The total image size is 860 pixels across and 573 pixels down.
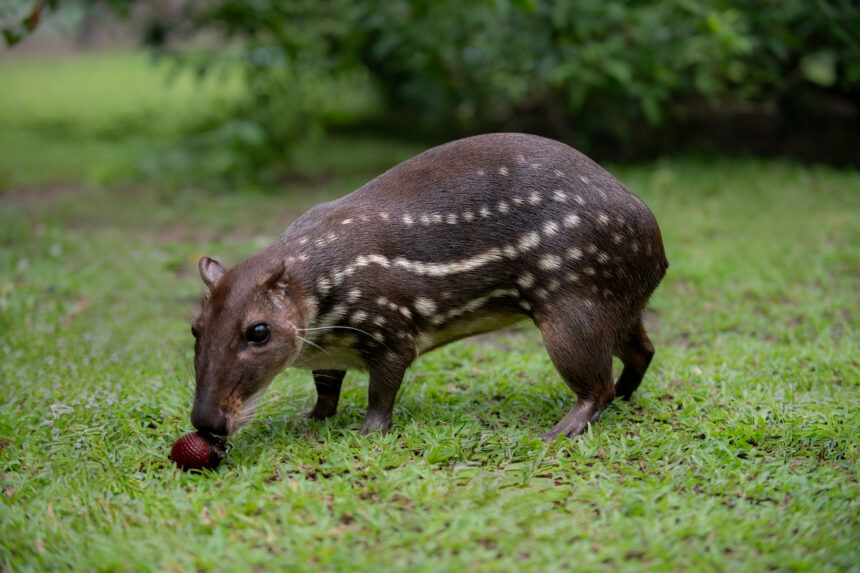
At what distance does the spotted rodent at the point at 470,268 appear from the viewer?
3.95 meters

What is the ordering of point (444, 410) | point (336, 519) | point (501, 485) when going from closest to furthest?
point (336, 519), point (501, 485), point (444, 410)

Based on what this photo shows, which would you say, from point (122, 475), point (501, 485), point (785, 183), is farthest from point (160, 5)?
point (501, 485)

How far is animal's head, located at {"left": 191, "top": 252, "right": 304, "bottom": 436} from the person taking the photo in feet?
11.8

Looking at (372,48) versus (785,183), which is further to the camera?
(372,48)

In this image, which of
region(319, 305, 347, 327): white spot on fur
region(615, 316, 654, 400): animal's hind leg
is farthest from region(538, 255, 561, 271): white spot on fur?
region(319, 305, 347, 327): white spot on fur

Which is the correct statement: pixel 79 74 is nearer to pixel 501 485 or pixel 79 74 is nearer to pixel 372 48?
pixel 372 48

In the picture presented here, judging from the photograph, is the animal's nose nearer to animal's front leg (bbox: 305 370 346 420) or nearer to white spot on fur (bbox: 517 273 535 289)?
animal's front leg (bbox: 305 370 346 420)

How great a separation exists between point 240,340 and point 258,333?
82 mm

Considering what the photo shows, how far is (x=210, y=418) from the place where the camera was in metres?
3.58

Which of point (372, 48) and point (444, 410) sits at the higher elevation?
point (372, 48)

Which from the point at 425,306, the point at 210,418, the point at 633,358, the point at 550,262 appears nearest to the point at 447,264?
the point at 425,306

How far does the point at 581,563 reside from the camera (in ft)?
9.64

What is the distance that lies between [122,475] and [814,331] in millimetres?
4234

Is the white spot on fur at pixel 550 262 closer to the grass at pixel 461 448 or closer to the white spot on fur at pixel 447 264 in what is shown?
the white spot on fur at pixel 447 264
